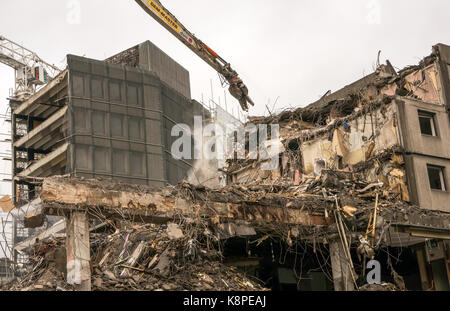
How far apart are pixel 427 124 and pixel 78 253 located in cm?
1568

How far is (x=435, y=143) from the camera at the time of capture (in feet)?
74.3

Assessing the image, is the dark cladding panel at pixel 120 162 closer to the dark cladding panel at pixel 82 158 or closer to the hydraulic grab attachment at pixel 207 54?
the dark cladding panel at pixel 82 158

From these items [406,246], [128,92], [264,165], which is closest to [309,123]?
[264,165]

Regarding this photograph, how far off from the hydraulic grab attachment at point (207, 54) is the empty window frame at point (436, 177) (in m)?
9.57

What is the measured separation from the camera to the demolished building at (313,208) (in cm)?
1306

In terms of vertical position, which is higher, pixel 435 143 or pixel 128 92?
pixel 128 92

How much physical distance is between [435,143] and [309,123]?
6.60 m

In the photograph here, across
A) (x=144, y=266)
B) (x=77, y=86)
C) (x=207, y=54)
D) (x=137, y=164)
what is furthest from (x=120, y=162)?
(x=144, y=266)

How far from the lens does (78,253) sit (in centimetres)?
1228

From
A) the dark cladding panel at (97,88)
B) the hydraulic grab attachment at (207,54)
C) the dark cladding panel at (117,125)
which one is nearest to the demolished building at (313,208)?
the hydraulic grab attachment at (207,54)

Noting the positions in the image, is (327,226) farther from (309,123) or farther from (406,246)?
(309,123)

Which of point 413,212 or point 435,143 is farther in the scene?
point 435,143

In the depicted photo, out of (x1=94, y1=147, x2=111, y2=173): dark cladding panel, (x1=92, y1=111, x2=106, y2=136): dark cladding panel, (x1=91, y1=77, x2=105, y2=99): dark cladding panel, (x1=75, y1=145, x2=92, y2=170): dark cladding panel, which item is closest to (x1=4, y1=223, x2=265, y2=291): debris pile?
(x1=75, y1=145, x2=92, y2=170): dark cladding panel

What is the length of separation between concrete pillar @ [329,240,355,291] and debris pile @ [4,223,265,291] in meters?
2.56
